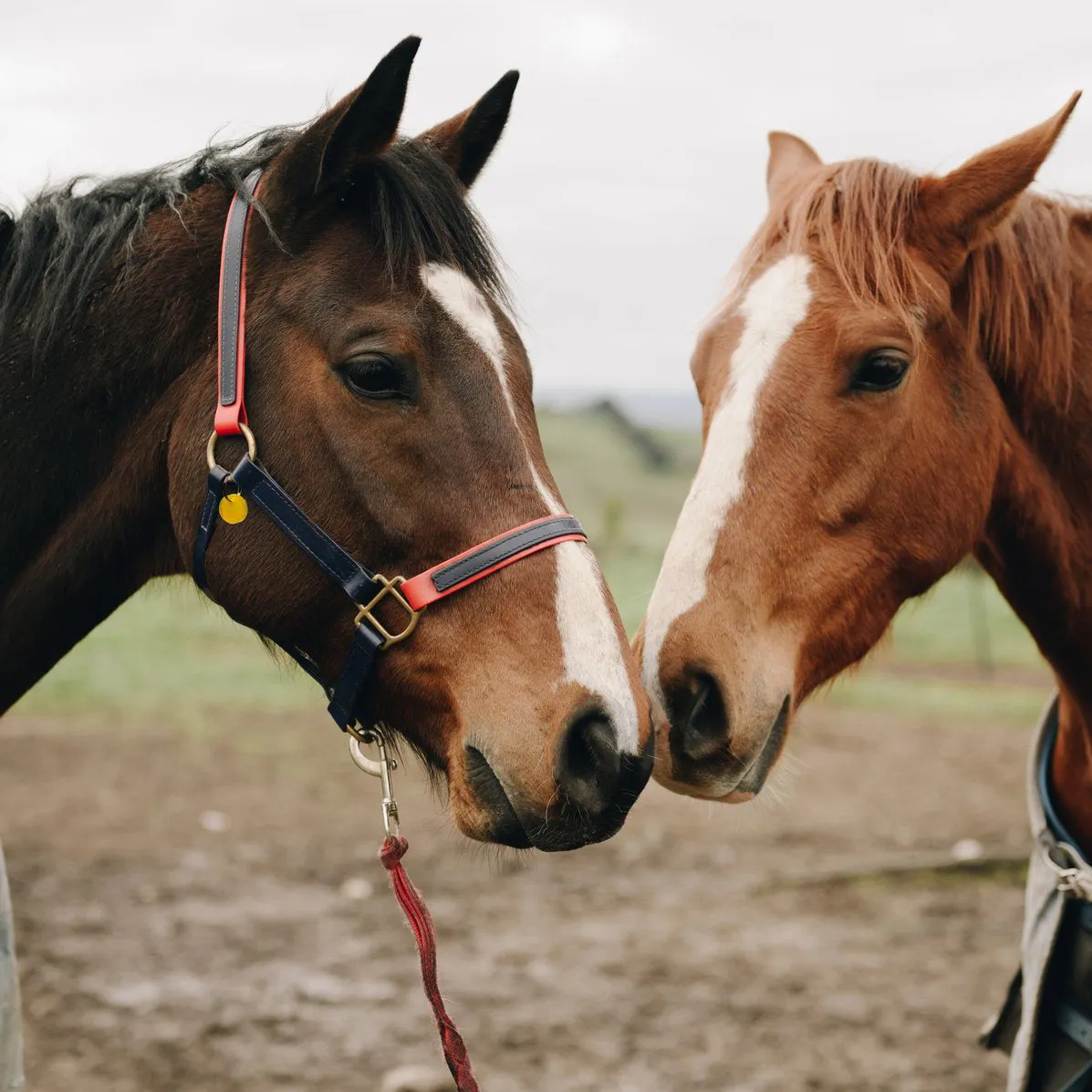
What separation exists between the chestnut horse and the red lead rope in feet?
0.66

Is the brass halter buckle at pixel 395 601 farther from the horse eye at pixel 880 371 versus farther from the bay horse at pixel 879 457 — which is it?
the horse eye at pixel 880 371

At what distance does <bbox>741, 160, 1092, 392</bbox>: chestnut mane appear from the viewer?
259cm

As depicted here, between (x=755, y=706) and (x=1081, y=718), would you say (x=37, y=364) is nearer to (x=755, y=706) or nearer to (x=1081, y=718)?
(x=755, y=706)

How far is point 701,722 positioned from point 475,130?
1432 mm

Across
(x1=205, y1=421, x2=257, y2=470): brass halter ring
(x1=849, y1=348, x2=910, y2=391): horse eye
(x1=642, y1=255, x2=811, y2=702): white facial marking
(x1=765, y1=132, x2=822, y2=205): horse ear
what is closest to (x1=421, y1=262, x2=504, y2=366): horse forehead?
(x1=205, y1=421, x2=257, y2=470): brass halter ring

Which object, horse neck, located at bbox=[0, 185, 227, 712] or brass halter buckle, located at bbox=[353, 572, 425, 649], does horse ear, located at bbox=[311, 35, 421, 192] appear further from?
brass halter buckle, located at bbox=[353, 572, 425, 649]

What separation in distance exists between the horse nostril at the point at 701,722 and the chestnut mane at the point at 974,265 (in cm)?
97

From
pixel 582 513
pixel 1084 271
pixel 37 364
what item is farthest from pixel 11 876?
pixel 582 513

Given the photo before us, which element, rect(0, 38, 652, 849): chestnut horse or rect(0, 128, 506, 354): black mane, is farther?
rect(0, 128, 506, 354): black mane

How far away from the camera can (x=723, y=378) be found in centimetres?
Result: 263

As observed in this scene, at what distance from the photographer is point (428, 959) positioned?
2098mm

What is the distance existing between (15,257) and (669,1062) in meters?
Result: 4.03

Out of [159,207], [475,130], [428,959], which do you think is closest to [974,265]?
[475,130]

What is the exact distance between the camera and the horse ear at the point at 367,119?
2.10 meters
